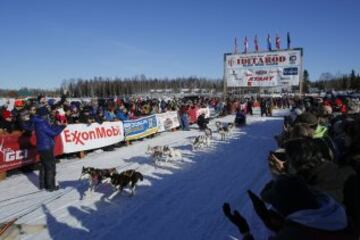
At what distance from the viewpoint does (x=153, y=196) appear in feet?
26.9

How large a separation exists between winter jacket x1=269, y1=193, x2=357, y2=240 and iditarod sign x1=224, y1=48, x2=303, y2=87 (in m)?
32.0

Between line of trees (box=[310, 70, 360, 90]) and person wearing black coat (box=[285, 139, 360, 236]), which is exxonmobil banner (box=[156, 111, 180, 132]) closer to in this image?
person wearing black coat (box=[285, 139, 360, 236])

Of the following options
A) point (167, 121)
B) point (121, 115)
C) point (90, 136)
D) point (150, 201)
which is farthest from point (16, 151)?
point (167, 121)

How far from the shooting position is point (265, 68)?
33688 millimetres

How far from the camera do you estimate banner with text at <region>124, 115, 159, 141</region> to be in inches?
668

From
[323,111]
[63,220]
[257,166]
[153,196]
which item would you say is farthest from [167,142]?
[63,220]

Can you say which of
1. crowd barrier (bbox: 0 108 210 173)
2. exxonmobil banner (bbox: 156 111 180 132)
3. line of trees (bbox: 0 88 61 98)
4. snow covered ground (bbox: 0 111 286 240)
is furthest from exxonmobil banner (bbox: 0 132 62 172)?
→ line of trees (bbox: 0 88 61 98)

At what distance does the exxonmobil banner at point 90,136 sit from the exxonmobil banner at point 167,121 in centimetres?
451

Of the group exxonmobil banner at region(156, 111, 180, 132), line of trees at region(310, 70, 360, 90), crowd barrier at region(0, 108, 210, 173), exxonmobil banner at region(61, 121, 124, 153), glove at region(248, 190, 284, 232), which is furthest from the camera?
line of trees at region(310, 70, 360, 90)

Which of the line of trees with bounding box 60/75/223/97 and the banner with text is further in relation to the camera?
the line of trees with bounding box 60/75/223/97

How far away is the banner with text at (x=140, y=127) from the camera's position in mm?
16961

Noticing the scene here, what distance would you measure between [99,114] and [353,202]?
1386 cm

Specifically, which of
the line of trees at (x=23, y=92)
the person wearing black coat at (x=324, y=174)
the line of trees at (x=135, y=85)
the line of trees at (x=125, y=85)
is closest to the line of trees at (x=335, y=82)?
the line of trees at (x=135, y=85)

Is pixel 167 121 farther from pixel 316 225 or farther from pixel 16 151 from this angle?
pixel 316 225
